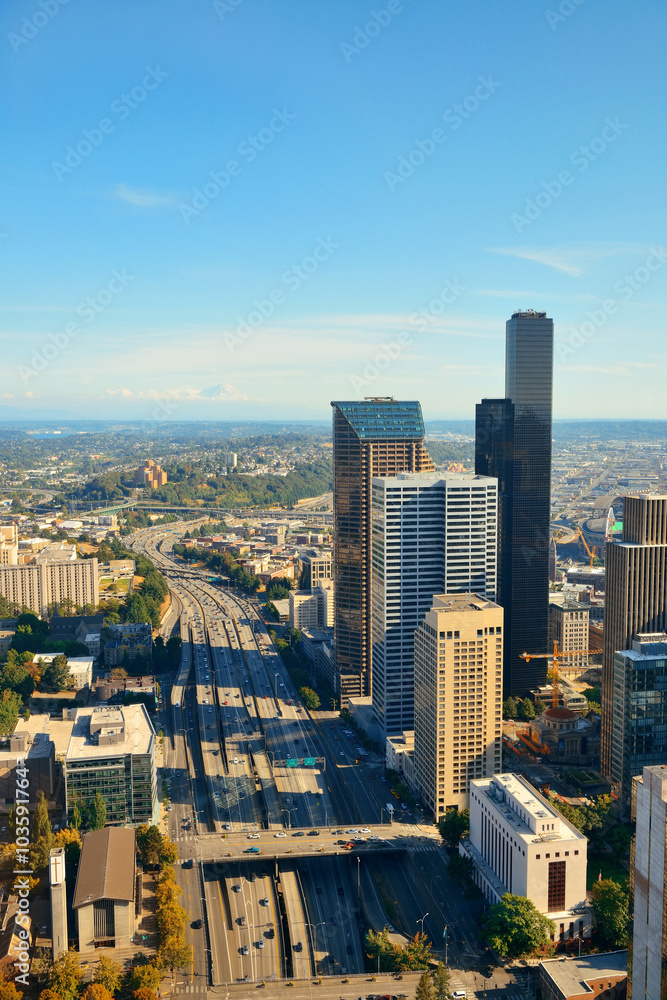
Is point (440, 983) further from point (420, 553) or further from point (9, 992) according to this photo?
point (420, 553)

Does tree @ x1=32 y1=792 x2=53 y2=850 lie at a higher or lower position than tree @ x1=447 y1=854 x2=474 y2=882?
higher

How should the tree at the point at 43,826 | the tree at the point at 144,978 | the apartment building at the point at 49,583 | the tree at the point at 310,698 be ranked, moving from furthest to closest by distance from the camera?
1. the apartment building at the point at 49,583
2. the tree at the point at 310,698
3. the tree at the point at 43,826
4. the tree at the point at 144,978

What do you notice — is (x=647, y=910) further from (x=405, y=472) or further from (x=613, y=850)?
(x=405, y=472)

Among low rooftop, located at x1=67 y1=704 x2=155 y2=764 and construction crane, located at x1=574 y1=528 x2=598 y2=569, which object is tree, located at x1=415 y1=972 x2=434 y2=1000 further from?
construction crane, located at x1=574 y1=528 x2=598 y2=569

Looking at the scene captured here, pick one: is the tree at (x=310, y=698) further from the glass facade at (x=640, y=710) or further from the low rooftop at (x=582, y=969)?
the low rooftop at (x=582, y=969)

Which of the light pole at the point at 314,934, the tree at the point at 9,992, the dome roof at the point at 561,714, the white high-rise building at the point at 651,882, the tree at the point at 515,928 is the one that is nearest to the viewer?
the white high-rise building at the point at 651,882

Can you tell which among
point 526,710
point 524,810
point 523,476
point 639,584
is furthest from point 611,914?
Result: point 523,476

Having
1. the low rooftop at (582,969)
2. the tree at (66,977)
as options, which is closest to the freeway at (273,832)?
the tree at (66,977)

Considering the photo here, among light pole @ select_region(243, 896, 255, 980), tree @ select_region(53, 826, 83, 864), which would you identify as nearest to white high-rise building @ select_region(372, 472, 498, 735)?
light pole @ select_region(243, 896, 255, 980)
